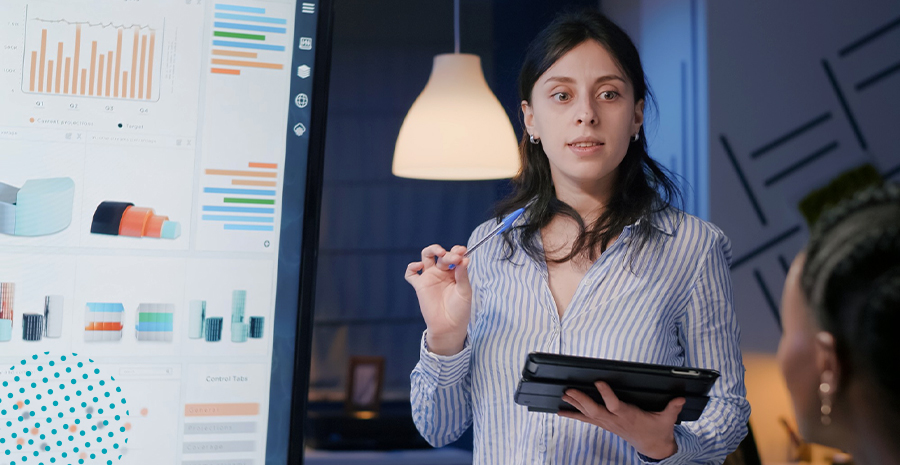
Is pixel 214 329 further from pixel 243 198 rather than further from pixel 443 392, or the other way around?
pixel 443 392

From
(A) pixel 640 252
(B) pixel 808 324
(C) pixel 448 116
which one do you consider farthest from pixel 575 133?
(C) pixel 448 116

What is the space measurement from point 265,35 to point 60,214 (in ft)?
1.08

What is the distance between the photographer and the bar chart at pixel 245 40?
3.08 feet

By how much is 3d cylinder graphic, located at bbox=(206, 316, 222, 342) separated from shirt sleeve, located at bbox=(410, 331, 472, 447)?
1.17 feet

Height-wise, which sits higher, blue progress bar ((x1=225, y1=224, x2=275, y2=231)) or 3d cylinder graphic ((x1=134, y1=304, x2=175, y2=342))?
blue progress bar ((x1=225, y1=224, x2=275, y2=231))

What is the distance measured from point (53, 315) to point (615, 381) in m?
0.69

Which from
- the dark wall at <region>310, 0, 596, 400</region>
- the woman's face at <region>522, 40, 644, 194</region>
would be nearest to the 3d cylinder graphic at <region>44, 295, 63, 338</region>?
the woman's face at <region>522, 40, 644, 194</region>

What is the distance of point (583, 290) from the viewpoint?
118 centimetres

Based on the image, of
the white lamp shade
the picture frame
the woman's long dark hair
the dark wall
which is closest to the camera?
the woman's long dark hair

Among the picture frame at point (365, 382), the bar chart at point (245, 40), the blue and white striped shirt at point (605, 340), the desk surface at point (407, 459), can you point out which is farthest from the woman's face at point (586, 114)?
the picture frame at point (365, 382)

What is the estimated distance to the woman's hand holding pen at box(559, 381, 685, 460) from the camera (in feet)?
3.20

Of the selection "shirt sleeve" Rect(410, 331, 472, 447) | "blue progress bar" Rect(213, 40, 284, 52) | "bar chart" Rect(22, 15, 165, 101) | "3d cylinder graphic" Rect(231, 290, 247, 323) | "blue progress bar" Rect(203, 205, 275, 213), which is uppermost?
"blue progress bar" Rect(213, 40, 284, 52)

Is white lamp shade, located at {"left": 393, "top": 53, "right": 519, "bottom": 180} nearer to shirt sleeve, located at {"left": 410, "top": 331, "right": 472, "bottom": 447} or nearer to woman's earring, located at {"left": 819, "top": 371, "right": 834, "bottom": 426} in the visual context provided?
shirt sleeve, located at {"left": 410, "top": 331, "right": 472, "bottom": 447}

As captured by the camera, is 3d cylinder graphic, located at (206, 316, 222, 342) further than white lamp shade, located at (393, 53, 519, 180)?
No
